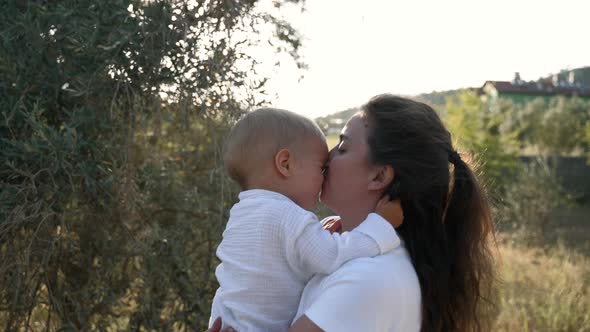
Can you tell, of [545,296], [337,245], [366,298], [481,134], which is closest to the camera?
[366,298]

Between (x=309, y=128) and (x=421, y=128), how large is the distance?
1.08ft

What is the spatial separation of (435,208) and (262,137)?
1.75ft

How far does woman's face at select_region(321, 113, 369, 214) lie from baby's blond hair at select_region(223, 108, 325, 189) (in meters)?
0.12

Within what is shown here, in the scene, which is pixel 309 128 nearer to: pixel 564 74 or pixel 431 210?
pixel 431 210

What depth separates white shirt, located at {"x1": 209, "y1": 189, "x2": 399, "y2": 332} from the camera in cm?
204

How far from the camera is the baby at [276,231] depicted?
6.68 ft

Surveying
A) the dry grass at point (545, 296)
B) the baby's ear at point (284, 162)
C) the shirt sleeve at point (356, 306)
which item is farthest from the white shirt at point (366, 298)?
the dry grass at point (545, 296)

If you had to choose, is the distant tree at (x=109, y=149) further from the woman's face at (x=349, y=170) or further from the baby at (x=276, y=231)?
the woman's face at (x=349, y=170)

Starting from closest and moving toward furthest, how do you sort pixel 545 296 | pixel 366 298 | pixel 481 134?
1. pixel 366 298
2. pixel 545 296
3. pixel 481 134

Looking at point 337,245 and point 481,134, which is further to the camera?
point 481,134

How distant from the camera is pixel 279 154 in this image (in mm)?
2246

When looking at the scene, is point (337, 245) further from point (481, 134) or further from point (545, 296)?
point (481, 134)

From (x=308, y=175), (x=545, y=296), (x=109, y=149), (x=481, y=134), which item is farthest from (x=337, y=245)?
(x=481, y=134)

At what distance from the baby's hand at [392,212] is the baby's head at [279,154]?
21cm
